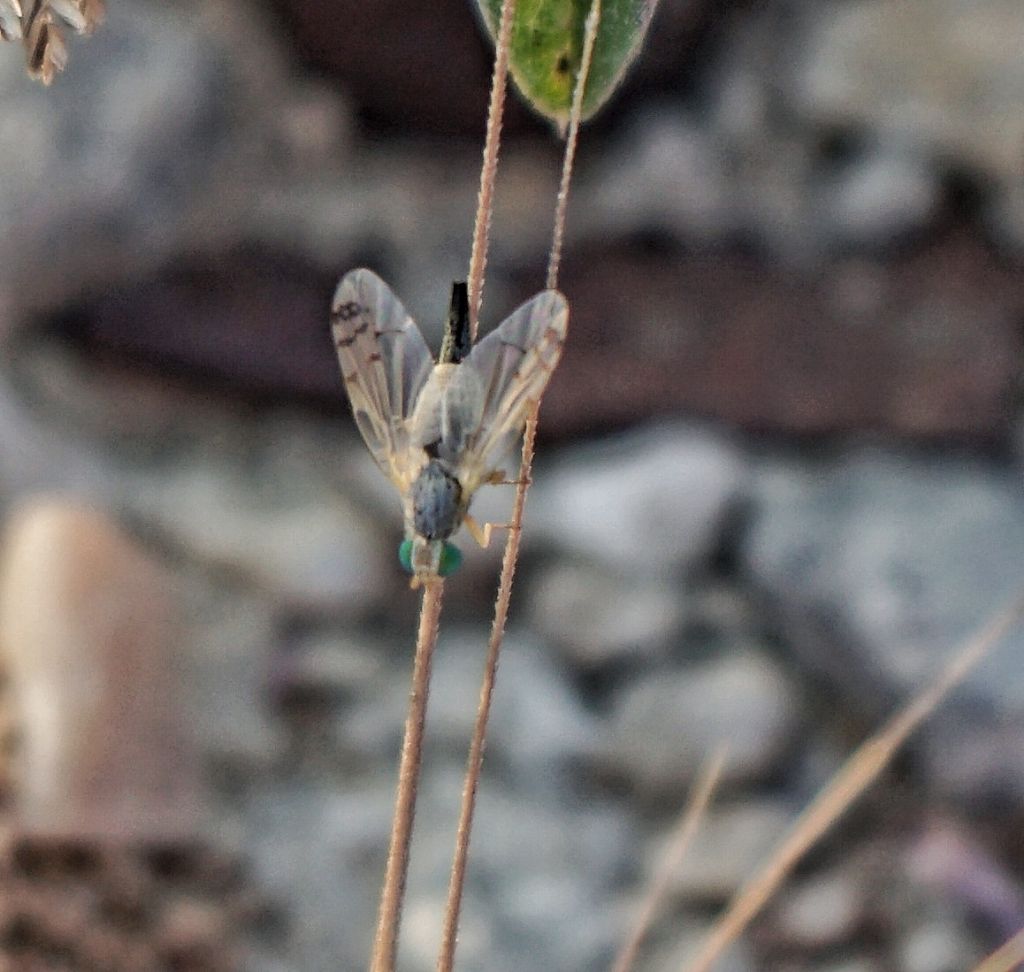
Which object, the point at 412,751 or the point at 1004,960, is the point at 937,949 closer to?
the point at 1004,960

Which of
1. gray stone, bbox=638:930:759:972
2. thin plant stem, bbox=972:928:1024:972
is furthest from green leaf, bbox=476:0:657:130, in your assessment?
gray stone, bbox=638:930:759:972

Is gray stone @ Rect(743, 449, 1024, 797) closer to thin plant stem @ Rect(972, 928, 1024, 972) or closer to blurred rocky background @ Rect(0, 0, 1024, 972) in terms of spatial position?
blurred rocky background @ Rect(0, 0, 1024, 972)

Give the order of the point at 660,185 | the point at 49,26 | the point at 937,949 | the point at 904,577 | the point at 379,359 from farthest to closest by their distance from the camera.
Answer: the point at 660,185 < the point at 904,577 < the point at 937,949 < the point at 379,359 < the point at 49,26

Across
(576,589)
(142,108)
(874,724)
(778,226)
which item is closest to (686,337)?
(778,226)

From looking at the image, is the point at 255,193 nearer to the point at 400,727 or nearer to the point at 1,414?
the point at 1,414

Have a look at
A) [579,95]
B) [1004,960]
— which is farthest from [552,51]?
[1004,960]

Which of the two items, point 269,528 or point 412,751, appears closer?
point 412,751

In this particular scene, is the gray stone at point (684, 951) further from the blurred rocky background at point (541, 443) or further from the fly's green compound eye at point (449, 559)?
the fly's green compound eye at point (449, 559)

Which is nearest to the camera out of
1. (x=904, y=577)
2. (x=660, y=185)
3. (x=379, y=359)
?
(x=379, y=359)
